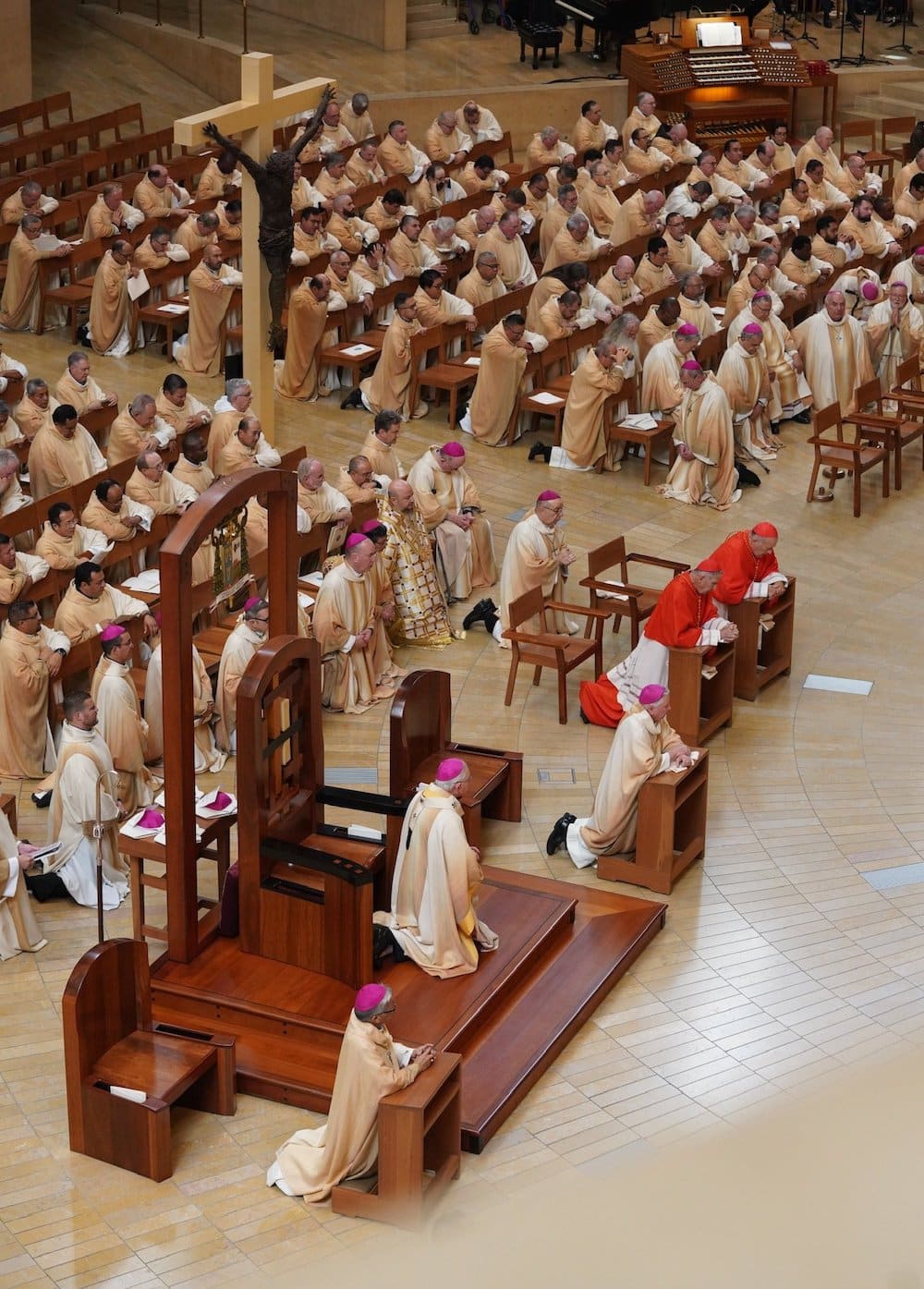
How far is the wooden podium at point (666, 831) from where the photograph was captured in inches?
392

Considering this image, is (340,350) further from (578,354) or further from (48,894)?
(48,894)

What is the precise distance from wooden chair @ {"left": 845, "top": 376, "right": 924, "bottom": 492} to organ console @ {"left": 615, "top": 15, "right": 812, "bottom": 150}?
9082 millimetres

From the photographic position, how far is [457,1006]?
8641 millimetres

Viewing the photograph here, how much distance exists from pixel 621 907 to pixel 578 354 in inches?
371

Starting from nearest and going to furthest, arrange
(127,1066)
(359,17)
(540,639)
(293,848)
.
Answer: (127,1066), (293,848), (540,639), (359,17)

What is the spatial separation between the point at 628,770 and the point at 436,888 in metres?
1.77

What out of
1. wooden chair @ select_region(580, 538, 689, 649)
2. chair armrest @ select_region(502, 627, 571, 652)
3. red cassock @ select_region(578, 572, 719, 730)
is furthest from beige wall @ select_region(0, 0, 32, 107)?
red cassock @ select_region(578, 572, 719, 730)

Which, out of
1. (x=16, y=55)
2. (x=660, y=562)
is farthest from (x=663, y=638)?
(x=16, y=55)

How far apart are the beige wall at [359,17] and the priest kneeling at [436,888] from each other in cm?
2066

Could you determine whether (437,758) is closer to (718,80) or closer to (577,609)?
(577,609)

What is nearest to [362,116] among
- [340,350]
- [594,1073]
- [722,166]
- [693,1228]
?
[722,166]

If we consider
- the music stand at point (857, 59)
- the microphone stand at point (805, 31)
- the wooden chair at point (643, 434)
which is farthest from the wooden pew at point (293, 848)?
the microphone stand at point (805, 31)

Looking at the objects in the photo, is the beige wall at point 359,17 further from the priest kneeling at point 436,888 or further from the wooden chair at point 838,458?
the priest kneeling at point 436,888

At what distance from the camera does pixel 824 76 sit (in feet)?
84.3
